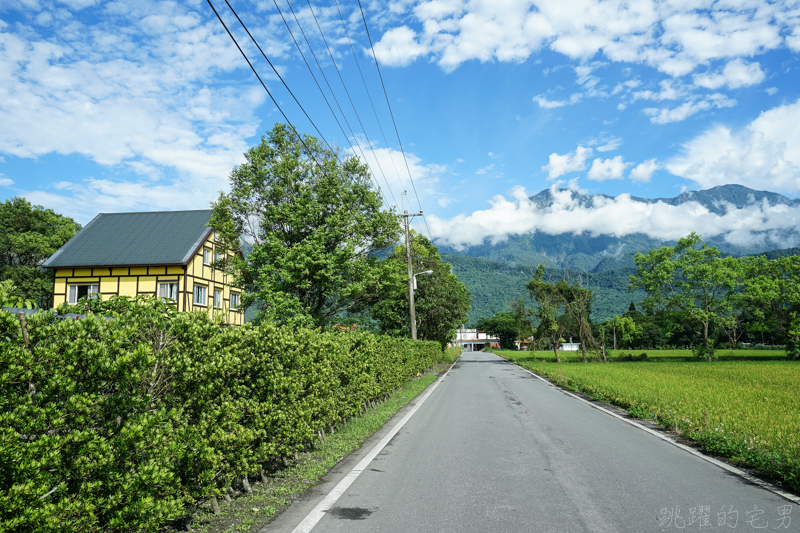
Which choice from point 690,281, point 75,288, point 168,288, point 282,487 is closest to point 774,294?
point 690,281

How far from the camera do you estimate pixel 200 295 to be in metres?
25.6

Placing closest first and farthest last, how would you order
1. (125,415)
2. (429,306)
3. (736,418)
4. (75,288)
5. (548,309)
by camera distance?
(125,415)
(736,418)
(75,288)
(429,306)
(548,309)

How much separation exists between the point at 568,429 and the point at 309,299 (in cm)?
1168

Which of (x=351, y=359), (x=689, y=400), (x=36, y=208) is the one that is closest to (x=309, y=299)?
(x=351, y=359)

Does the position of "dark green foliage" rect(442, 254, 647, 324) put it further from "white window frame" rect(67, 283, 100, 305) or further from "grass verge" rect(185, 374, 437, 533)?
"grass verge" rect(185, 374, 437, 533)

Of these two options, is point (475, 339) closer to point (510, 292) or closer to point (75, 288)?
point (510, 292)

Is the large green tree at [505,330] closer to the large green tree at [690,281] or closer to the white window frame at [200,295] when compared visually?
the large green tree at [690,281]

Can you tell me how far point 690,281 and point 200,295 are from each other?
4993cm

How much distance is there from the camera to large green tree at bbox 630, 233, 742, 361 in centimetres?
4806

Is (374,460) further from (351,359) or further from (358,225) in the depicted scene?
(358,225)

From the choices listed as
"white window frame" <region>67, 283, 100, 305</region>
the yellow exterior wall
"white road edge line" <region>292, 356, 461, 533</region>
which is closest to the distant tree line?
the yellow exterior wall

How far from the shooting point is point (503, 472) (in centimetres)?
563

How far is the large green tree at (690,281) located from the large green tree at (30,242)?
2230 inches

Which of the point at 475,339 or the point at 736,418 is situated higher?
the point at 736,418
